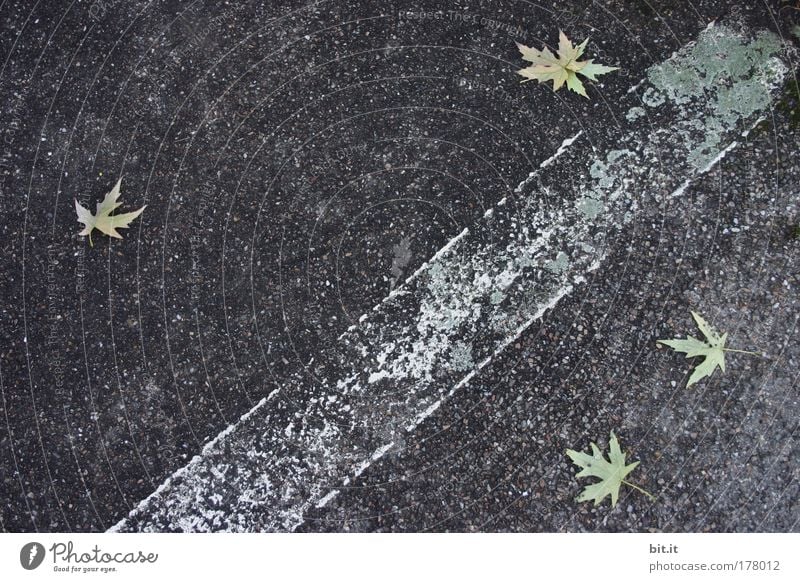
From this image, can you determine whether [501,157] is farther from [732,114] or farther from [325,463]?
[325,463]

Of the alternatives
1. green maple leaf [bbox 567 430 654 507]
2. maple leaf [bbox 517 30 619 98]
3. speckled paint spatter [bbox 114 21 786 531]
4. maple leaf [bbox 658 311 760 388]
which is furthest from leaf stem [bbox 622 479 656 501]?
maple leaf [bbox 517 30 619 98]

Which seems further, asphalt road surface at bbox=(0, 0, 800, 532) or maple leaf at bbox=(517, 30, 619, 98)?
maple leaf at bbox=(517, 30, 619, 98)

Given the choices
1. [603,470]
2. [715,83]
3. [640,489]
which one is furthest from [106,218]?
[715,83]

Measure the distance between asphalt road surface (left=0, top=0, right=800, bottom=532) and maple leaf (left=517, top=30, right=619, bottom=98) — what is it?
0.20ft

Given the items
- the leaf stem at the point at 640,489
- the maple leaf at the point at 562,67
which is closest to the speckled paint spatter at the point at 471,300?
the maple leaf at the point at 562,67

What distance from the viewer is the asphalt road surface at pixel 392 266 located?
2.56 metres

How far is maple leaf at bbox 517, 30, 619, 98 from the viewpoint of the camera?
2688 millimetres

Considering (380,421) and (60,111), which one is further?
(60,111)

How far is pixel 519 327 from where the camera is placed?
2.62 m

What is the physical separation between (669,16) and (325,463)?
2624 mm

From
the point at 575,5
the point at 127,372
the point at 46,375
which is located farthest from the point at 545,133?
the point at 46,375

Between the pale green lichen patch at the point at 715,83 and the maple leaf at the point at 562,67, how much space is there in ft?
0.94

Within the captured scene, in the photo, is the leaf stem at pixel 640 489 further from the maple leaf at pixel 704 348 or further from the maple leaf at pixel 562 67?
the maple leaf at pixel 562 67
